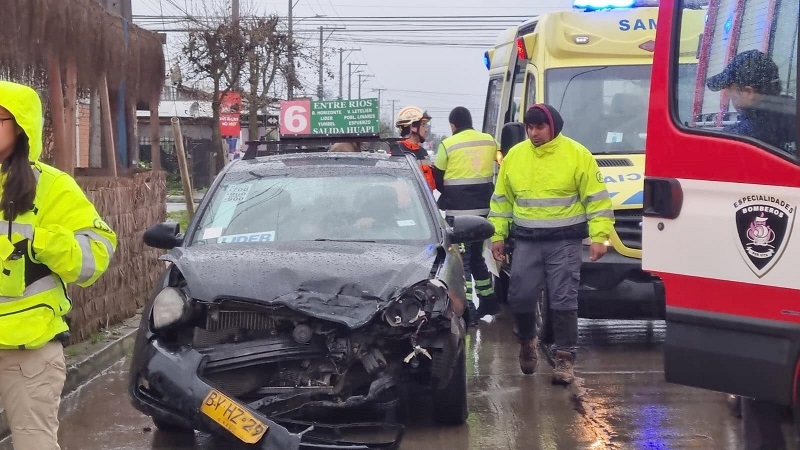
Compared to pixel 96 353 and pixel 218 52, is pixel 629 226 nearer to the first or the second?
pixel 96 353

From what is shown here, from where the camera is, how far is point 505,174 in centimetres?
745

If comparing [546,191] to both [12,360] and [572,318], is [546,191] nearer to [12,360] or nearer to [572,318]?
[572,318]

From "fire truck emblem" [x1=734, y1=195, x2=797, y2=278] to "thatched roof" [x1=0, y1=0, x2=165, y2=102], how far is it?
5817 mm

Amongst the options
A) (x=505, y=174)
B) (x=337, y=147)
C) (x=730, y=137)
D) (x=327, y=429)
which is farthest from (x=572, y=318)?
(x=337, y=147)

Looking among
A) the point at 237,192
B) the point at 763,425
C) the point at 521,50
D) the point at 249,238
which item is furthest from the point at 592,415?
the point at 521,50

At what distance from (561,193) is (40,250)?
13.4ft

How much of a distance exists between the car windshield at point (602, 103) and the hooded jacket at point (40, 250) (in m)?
5.90

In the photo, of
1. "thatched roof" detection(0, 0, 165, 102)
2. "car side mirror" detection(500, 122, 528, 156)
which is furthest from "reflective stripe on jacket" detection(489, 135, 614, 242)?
"thatched roof" detection(0, 0, 165, 102)

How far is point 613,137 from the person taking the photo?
30.4ft

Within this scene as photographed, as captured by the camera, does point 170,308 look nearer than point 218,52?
Yes

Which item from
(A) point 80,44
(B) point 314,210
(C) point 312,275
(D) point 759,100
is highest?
(A) point 80,44

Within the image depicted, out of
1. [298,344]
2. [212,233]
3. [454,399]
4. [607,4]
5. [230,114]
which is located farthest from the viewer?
[230,114]

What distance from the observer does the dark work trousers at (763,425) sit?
4.72 metres

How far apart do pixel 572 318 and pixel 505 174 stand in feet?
3.47
